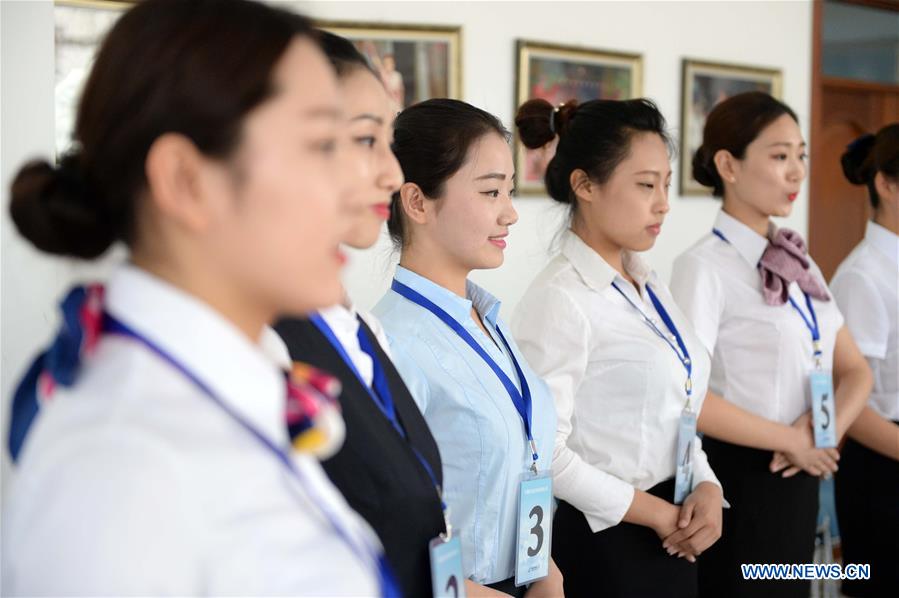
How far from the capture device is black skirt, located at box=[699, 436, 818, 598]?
116 inches

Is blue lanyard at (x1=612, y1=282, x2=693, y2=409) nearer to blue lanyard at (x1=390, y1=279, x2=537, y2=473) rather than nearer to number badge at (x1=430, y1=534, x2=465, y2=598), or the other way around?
blue lanyard at (x1=390, y1=279, x2=537, y2=473)

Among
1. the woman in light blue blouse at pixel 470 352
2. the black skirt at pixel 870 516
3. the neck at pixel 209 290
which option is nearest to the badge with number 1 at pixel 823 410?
the black skirt at pixel 870 516

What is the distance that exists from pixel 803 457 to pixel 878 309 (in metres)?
0.82

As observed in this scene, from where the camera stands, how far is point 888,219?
11.9ft

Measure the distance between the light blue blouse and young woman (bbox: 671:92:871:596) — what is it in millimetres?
1099

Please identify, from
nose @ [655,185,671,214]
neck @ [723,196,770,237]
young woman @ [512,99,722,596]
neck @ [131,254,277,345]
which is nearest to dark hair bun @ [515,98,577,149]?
young woman @ [512,99,722,596]

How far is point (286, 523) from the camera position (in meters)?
0.90

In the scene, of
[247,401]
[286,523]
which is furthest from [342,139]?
[286,523]

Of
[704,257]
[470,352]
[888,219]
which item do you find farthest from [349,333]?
[888,219]

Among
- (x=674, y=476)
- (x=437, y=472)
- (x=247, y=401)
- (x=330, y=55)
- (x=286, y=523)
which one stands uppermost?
(x=330, y=55)

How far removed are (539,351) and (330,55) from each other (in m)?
1.08

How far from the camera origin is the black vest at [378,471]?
1445 mm

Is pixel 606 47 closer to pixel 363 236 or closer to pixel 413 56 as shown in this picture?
pixel 413 56

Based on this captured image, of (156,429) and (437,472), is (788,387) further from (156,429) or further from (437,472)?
(156,429)
